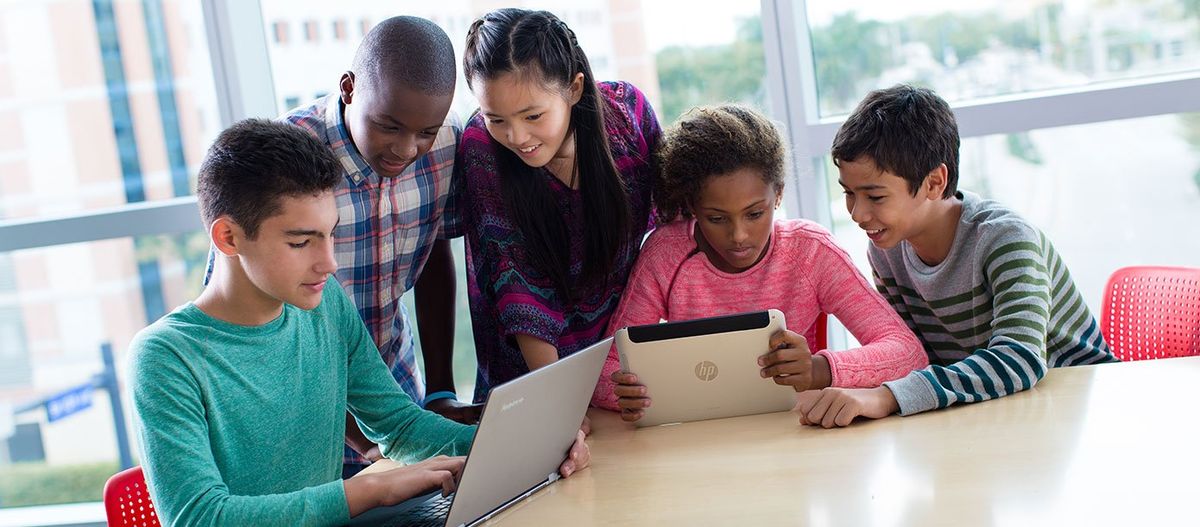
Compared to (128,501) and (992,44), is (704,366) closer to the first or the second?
(128,501)

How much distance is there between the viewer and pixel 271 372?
5.41ft

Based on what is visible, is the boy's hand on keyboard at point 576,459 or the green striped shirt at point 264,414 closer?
the green striped shirt at point 264,414

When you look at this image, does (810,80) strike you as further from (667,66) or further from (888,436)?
(888,436)

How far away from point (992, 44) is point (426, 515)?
2.07m

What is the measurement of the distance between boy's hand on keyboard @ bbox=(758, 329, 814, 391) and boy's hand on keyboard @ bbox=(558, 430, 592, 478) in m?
0.33

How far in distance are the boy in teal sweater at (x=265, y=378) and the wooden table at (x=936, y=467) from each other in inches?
6.2

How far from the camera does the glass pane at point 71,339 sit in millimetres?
3227

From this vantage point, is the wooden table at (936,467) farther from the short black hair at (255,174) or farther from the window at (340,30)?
the window at (340,30)

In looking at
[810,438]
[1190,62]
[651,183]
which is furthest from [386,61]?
[1190,62]

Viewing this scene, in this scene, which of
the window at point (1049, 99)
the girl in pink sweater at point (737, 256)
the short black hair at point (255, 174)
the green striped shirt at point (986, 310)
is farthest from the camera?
the window at point (1049, 99)

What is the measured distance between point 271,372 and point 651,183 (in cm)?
83

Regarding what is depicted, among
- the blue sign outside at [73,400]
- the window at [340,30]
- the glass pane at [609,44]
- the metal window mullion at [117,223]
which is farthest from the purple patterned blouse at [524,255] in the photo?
the blue sign outside at [73,400]

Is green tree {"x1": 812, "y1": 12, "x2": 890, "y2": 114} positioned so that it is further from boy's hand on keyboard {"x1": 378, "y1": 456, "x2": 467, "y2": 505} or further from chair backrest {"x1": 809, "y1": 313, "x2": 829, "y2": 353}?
boy's hand on keyboard {"x1": 378, "y1": 456, "x2": 467, "y2": 505}

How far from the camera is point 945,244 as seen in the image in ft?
6.63
